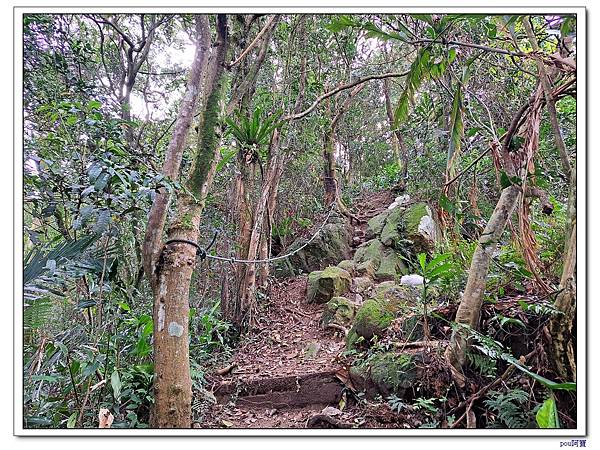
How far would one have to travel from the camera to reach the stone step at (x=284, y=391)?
8.23 feet

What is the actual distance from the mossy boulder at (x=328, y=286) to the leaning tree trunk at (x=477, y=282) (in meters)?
2.21

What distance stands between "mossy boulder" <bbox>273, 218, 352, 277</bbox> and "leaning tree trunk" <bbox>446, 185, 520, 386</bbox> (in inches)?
124

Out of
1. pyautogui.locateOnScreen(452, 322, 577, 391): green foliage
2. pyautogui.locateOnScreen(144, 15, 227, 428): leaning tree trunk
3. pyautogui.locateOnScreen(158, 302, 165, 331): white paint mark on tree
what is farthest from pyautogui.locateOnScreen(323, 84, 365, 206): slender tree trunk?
pyautogui.locateOnScreen(158, 302, 165, 331): white paint mark on tree

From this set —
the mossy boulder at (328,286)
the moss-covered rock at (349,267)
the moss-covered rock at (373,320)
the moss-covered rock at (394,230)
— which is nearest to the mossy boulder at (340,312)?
the mossy boulder at (328,286)

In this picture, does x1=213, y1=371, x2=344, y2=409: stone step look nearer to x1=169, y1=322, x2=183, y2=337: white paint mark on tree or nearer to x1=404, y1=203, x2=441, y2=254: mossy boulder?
x1=169, y1=322, x2=183, y2=337: white paint mark on tree

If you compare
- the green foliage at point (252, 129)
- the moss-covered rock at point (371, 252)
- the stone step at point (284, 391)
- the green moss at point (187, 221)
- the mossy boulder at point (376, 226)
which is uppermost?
the green foliage at point (252, 129)

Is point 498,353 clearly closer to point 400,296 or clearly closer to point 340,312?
point 400,296

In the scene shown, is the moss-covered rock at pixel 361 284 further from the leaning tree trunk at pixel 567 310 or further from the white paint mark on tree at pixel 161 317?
the white paint mark on tree at pixel 161 317

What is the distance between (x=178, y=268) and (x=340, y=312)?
224 centimetres

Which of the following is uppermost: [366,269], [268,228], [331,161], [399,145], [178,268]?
[399,145]

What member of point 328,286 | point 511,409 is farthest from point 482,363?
point 328,286

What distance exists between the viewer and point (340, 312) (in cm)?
363
